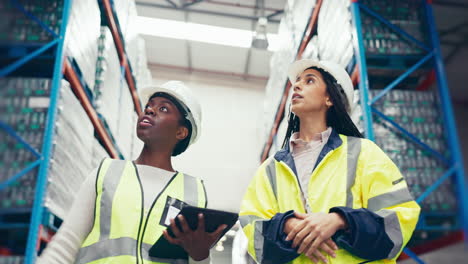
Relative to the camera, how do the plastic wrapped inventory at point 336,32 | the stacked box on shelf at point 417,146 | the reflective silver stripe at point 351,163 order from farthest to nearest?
the plastic wrapped inventory at point 336,32 < the stacked box on shelf at point 417,146 < the reflective silver stripe at point 351,163

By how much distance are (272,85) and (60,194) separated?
495 centimetres

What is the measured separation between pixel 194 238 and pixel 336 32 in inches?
133

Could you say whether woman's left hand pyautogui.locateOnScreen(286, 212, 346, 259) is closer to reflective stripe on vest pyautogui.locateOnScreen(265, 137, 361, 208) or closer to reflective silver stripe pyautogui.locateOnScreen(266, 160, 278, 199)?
A: reflective stripe on vest pyautogui.locateOnScreen(265, 137, 361, 208)

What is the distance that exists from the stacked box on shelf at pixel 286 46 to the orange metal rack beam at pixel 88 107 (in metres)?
2.66

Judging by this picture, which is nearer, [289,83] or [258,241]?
[258,241]

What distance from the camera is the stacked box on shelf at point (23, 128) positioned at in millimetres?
3477

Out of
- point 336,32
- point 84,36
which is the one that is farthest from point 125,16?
point 336,32

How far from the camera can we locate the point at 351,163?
185 centimetres

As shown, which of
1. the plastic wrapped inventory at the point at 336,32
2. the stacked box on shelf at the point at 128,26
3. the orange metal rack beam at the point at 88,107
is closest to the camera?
the orange metal rack beam at the point at 88,107

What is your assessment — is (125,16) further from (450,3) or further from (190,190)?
(450,3)

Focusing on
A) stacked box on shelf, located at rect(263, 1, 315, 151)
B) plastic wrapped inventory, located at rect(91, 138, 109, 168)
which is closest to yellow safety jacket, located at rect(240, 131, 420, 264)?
plastic wrapped inventory, located at rect(91, 138, 109, 168)

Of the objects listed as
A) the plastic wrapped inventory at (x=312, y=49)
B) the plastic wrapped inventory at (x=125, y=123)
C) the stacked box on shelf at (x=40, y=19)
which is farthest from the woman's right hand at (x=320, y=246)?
the plastic wrapped inventory at (x=125, y=123)

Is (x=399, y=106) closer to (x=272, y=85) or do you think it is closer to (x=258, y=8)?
(x=272, y=85)

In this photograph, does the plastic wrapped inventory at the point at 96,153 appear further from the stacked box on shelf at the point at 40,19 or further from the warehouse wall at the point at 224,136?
the warehouse wall at the point at 224,136
